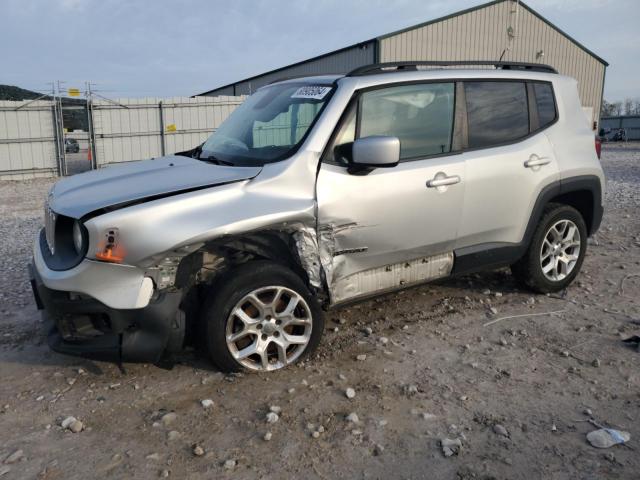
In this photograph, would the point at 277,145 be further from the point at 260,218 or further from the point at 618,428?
the point at 618,428

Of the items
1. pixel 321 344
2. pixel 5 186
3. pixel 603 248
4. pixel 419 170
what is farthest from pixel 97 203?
pixel 5 186

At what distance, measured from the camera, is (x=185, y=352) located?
3.63 m

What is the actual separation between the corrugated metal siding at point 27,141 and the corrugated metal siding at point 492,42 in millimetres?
11807

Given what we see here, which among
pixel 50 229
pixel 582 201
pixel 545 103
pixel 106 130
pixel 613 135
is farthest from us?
pixel 613 135

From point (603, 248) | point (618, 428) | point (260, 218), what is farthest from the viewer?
point (603, 248)

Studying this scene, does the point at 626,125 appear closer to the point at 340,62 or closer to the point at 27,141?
the point at 340,62

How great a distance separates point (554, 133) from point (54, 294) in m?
3.96

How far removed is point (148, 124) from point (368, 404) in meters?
17.4

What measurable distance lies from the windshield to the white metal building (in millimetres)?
16323

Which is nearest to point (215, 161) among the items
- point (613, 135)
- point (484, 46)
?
point (484, 46)

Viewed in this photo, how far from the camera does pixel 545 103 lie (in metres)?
4.51

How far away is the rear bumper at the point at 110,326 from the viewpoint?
289cm

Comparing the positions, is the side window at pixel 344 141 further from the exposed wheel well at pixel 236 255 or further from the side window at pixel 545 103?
the side window at pixel 545 103

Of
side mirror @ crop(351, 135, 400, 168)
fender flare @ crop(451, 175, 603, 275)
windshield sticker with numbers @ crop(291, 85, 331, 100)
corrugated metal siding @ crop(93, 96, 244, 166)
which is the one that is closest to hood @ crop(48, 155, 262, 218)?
side mirror @ crop(351, 135, 400, 168)
